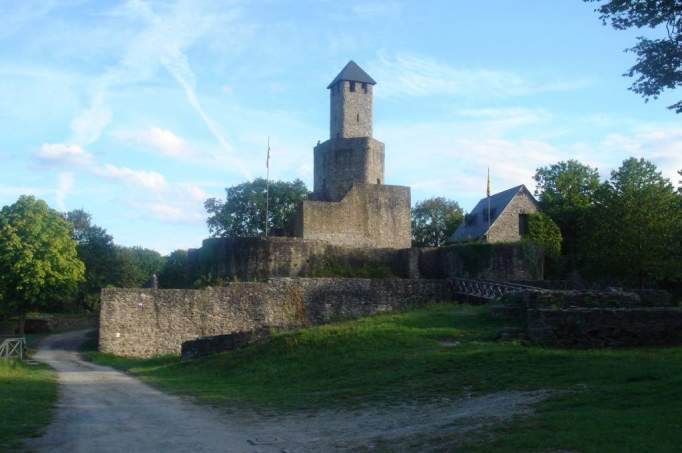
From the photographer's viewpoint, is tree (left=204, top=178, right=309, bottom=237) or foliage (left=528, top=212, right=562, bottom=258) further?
tree (left=204, top=178, right=309, bottom=237)

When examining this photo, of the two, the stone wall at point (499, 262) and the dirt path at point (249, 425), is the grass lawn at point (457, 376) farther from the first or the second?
the stone wall at point (499, 262)

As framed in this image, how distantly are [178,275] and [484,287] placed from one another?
1625 cm

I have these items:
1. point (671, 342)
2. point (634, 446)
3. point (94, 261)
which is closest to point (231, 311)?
point (671, 342)

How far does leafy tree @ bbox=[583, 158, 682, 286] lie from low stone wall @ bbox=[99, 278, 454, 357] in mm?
9907

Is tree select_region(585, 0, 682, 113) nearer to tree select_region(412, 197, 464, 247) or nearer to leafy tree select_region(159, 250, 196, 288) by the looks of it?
leafy tree select_region(159, 250, 196, 288)

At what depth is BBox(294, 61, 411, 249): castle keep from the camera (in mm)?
40625

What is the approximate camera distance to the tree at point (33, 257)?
3422 centimetres

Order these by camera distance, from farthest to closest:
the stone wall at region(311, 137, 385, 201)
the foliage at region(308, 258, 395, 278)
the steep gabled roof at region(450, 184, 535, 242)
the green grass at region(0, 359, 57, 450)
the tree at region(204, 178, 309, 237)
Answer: the tree at region(204, 178, 309, 237), the steep gabled roof at region(450, 184, 535, 242), the stone wall at region(311, 137, 385, 201), the foliage at region(308, 258, 395, 278), the green grass at region(0, 359, 57, 450)

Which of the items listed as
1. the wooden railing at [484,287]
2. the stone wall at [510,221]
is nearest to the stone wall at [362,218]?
the stone wall at [510,221]

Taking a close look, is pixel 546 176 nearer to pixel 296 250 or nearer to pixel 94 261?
pixel 296 250

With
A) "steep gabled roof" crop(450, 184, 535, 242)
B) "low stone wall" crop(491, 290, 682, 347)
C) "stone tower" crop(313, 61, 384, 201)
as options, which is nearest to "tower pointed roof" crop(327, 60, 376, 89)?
"stone tower" crop(313, 61, 384, 201)

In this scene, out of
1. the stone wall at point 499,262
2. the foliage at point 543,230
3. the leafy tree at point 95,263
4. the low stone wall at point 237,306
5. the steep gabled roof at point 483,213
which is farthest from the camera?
the leafy tree at point 95,263

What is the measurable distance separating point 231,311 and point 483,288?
1064 centimetres

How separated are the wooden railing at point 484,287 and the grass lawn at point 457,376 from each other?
430 cm
